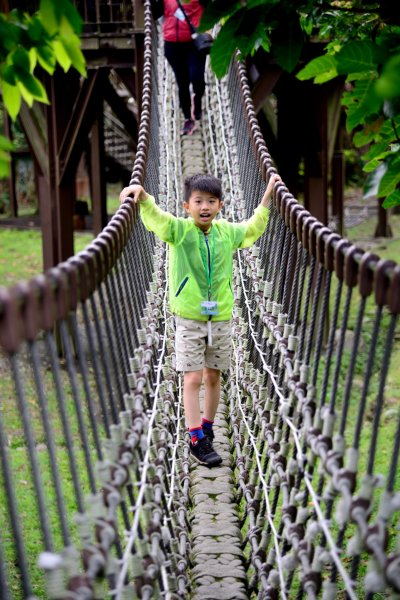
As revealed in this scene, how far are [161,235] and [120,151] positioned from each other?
39.8 ft

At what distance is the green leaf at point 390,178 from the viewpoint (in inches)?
118

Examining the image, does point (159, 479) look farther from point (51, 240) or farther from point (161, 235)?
point (51, 240)

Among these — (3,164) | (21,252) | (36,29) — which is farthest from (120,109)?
(3,164)

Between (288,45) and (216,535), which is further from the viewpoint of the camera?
(216,535)

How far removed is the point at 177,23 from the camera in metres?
6.78

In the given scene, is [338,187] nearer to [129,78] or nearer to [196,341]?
[129,78]

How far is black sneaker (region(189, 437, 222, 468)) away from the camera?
3.84m

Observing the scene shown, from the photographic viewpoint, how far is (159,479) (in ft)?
9.50

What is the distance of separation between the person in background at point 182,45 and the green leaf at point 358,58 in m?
4.49

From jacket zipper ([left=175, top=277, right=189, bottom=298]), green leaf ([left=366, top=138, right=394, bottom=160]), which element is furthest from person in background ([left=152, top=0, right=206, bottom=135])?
jacket zipper ([left=175, top=277, right=189, bottom=298])

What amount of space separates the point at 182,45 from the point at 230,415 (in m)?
3.36

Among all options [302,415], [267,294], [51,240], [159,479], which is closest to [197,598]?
[159,479]

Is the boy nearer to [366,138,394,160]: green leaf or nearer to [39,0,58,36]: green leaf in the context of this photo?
[366,138,394,160]: green leaf

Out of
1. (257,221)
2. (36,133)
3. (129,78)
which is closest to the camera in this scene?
(257,221)
